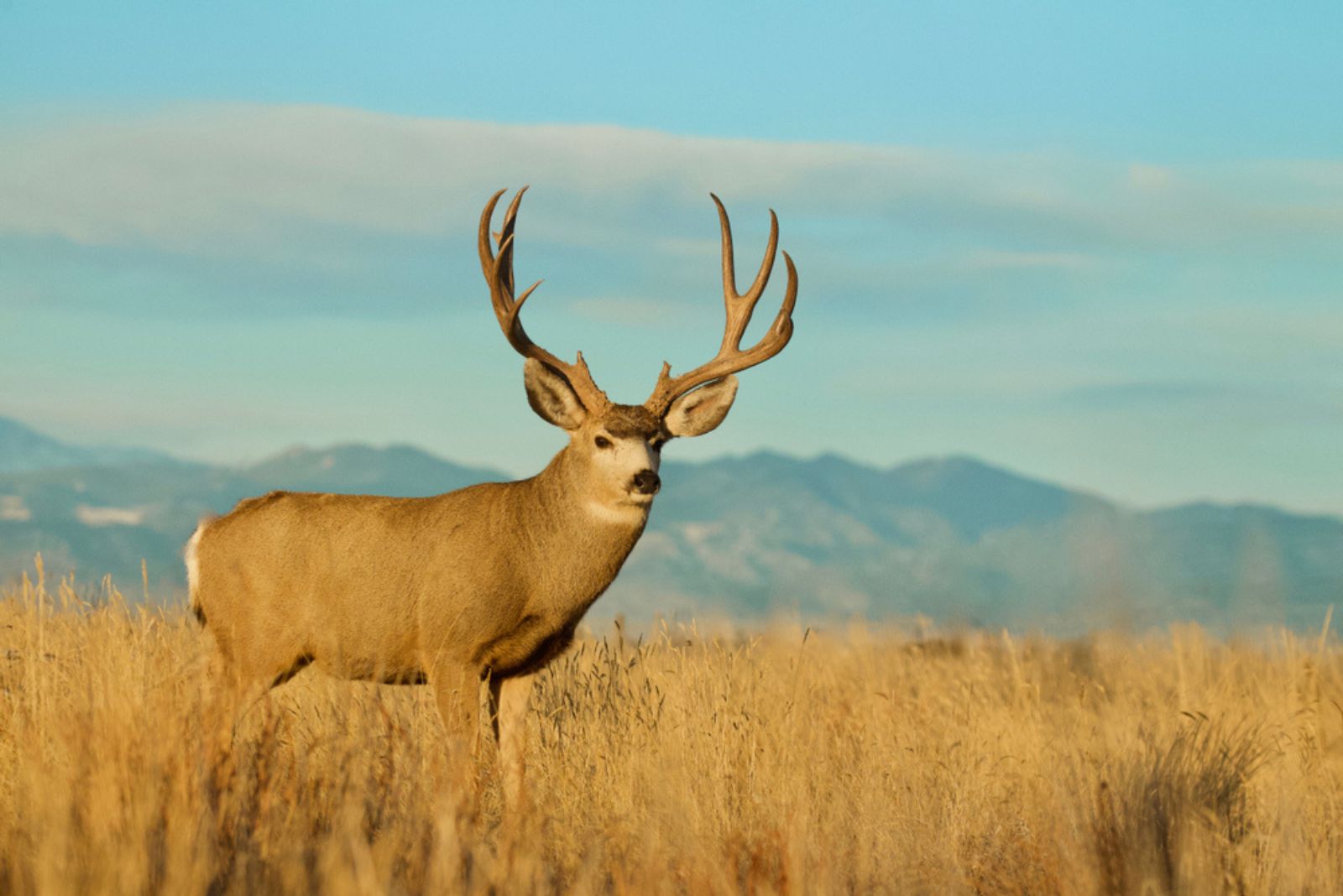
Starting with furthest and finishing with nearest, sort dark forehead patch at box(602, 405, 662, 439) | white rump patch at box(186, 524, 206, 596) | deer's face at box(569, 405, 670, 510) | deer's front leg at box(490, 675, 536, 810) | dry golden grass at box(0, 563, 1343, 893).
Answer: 1. white rump patch at box(186, 524, 206, 596)
2. dark forehead patch at box(602, 405, 662, 439)
3. deer's face at box(569, 405, 670, 510)
4. deer's front leg at box(490, 675, 536, 810)
5. dry golden grass at box(0, 563, 1343, 893)

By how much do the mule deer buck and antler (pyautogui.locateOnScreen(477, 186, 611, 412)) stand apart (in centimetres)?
3

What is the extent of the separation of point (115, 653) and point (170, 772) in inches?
120

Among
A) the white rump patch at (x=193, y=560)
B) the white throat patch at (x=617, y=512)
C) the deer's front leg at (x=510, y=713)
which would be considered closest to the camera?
the deer's front leg at (x=510, y=713)

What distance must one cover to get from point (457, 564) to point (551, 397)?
3.78ft

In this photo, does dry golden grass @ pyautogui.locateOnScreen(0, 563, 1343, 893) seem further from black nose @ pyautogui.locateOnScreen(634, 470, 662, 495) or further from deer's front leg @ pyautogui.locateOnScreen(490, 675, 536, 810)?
black nose @ pyautogui.locateOnScreen(634, 470, 662, 495)

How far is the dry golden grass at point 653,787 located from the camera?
629 centimetres

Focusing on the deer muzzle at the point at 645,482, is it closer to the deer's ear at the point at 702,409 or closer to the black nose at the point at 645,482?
the black nose at the point at 645,482

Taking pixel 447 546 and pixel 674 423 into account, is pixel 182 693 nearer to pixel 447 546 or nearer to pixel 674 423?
pixel 447 546

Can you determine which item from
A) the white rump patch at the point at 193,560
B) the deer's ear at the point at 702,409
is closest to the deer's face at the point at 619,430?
the deer's ear at the point at 702,409

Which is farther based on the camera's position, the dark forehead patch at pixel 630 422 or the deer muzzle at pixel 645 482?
the dark forehead patch at pixel 630 422

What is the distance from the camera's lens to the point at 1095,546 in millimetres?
10617

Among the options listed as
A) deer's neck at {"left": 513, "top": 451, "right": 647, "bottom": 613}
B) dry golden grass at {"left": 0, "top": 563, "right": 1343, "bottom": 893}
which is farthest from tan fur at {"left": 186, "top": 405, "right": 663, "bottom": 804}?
dry golden grass at {"left": 0, "top": 563, "right": 1343, "bottom": 893}

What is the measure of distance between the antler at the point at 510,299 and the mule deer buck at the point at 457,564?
1.0 inches

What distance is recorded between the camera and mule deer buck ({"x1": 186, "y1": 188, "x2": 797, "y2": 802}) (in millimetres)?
9547
